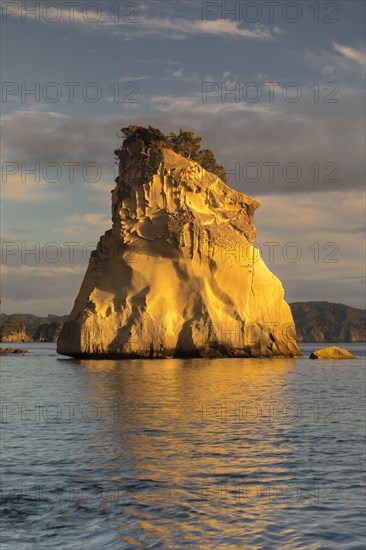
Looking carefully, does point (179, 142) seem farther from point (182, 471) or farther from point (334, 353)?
point (182, 471)

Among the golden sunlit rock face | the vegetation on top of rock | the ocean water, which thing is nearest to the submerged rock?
the golden sunlit rock face

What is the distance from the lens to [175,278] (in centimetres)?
6184

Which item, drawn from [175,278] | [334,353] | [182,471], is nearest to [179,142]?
[175,278]

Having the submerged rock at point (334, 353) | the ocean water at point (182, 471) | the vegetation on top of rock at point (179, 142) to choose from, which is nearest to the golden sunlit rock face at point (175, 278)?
the vegetation on top of rock at point (179, 142)

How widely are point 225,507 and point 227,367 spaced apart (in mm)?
36776

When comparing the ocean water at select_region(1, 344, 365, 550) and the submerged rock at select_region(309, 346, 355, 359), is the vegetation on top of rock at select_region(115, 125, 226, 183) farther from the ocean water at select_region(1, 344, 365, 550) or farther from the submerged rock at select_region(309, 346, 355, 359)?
the ocean water at select_region(1, 344, 365, 550)

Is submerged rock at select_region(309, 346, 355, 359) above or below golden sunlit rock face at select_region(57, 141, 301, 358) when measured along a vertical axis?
below

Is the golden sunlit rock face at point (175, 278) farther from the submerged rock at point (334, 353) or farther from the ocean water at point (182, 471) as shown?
the ocean water at point (182, 471)

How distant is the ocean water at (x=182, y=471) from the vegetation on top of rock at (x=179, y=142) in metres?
37.6

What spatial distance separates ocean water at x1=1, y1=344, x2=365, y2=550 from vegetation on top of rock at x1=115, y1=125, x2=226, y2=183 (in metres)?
37.6

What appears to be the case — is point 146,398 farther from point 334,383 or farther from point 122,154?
point 122,154

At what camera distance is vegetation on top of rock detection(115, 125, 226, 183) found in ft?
212

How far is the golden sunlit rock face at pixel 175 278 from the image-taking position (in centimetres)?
5912

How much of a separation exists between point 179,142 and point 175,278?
48.8 ft
